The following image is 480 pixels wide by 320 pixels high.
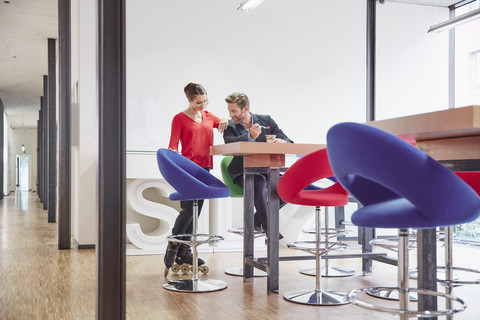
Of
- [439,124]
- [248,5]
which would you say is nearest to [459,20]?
[248,5]

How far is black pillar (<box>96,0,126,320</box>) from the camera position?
2014 millimetres

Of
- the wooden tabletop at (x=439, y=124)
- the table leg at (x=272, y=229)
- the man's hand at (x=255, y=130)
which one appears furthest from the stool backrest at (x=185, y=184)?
the wooden tabletop at (x=439, y=124)

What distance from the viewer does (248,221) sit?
3615 mm

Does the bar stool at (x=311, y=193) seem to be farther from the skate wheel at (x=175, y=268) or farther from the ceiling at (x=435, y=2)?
the ceiling at (x=435, y=2)

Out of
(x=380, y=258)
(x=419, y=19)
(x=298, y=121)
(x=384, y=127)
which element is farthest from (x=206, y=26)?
(x=384, y=127)

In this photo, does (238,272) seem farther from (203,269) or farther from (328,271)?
(328,271)

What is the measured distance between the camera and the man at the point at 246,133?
3.78 m

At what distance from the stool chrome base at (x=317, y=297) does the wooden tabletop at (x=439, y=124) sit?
139 cm

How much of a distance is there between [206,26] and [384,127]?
14.9 ft

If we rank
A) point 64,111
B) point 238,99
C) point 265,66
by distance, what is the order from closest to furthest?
point 238,99 → point 64,111 → point 265,66

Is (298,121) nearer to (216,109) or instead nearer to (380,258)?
(216,109)

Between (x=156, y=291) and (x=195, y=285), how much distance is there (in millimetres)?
252

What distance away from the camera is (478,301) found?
3.09m

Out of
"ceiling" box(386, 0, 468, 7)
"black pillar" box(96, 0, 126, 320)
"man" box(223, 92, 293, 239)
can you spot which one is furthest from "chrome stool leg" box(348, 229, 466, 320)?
"ceiling" box(386, 0, 468, 7)
